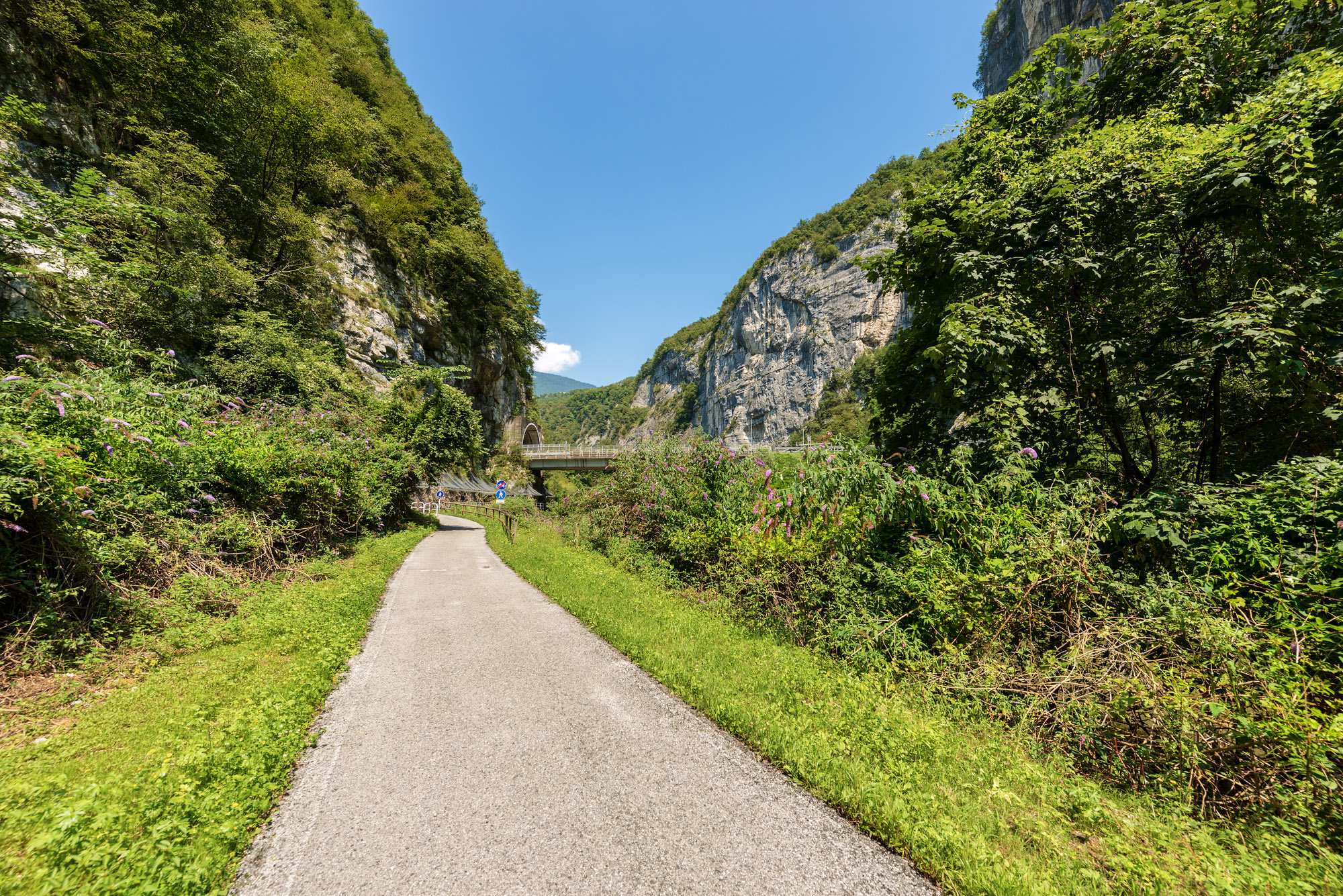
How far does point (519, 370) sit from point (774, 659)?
51542 mm

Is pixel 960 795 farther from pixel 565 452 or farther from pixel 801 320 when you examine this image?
pixel 801 320

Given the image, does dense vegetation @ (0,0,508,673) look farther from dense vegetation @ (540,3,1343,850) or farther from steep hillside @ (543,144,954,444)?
steep hillside @ (543,144,954,444)

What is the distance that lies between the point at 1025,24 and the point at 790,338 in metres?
62.1

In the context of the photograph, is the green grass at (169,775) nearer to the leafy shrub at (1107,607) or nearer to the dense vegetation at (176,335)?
the dense vegetation at (176,335)

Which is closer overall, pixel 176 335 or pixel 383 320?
pixel 176 335

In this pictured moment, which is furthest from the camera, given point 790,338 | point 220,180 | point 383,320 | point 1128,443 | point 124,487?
point 790,338

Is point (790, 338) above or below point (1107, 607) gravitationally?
above

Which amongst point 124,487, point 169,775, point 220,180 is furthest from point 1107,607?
point 220,180

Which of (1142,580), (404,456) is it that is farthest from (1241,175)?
(404,456)

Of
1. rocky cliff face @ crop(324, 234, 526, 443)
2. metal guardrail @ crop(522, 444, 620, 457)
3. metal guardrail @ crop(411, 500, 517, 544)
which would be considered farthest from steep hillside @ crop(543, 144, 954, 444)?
rocky cliff face @ crop(324, 234, 526, 443)

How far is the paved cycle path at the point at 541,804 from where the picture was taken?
2402 millimetres

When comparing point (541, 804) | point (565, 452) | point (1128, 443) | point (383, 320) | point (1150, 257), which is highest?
point (383, 320)

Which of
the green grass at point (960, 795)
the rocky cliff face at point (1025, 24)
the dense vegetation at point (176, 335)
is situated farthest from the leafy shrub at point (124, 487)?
the rocky cliff face at point (1025, 24)

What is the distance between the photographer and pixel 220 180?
16.1 metres
